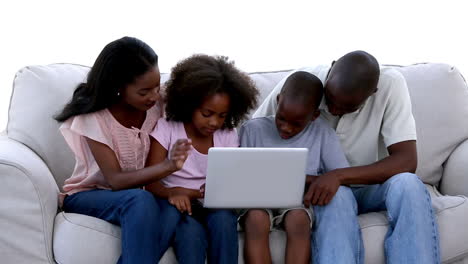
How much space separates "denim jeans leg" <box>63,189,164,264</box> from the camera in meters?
1.67

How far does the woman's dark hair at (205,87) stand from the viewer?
191 cm

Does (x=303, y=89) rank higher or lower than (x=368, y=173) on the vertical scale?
higher

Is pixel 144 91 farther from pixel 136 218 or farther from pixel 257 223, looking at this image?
pixel 257 223

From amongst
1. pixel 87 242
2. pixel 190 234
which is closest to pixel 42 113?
pixel 87 242

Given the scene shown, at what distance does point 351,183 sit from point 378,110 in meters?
0.29

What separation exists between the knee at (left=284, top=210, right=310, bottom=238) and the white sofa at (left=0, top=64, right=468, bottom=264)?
0.04 metres

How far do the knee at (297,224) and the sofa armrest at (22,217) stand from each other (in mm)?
652

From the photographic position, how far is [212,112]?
188 cm

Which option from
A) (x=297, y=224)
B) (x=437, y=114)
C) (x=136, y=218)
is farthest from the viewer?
(x=437, y=114)

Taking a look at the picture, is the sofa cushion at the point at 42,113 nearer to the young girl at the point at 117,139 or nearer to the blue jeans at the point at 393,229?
the young girl at the point at 117,139

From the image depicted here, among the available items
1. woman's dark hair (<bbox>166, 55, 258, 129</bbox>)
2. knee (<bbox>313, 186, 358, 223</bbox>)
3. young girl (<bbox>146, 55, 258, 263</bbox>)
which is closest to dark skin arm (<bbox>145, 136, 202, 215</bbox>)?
young girl (<bbox>146, 55, 258, 263</bbox>)

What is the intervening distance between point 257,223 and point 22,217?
2.07 feet

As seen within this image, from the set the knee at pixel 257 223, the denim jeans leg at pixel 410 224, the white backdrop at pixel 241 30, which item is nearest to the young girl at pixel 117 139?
the knee at pixel 257 223

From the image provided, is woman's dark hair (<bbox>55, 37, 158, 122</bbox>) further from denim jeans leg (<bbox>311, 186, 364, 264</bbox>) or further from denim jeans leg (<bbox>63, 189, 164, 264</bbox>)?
denim jeans leg (<bbox>311, 186, 364, 264</bbox>)
